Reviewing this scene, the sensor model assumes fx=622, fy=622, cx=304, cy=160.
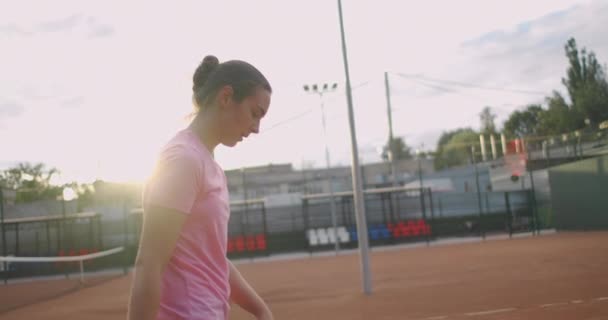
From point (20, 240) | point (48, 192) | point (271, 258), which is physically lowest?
point (271, 258)

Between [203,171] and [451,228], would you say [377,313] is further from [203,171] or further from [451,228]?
[451,228]

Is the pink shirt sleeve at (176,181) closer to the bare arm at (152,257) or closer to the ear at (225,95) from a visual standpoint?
the bare arm at (152,257)

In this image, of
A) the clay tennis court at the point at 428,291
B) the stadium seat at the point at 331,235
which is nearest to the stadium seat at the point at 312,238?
the stadium seat at the point at 331,235

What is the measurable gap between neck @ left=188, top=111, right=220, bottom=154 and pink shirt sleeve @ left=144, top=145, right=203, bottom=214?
6.1 inches

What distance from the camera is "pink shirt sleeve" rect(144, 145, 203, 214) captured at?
1604mm

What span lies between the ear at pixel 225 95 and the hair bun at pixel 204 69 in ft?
0.43

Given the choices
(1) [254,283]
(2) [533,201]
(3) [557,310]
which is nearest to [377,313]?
(3) [557,310]

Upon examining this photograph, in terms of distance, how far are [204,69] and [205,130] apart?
8.8 inches

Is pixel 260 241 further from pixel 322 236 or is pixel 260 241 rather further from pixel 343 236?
pixel 343 236

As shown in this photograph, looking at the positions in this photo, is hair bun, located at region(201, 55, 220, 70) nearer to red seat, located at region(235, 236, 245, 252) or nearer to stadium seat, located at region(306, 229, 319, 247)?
stadium seat, located at region(306, 229, 319, 247)

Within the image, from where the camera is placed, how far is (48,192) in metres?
40.7

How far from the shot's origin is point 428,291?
421 inches

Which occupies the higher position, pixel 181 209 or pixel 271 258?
pixel 181 209

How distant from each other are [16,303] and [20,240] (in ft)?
39.4
